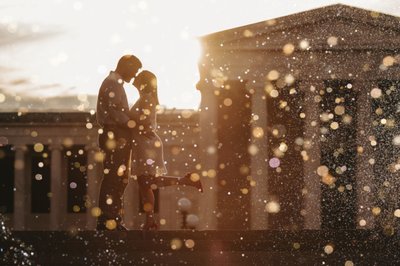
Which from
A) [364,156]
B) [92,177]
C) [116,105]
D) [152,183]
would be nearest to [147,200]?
[152,183]

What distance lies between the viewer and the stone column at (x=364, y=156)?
920 inches

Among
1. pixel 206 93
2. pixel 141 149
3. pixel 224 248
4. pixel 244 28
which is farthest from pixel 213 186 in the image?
pixel 224 248

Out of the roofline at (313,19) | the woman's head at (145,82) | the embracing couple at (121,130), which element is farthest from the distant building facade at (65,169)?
the woman's head at (145,82)

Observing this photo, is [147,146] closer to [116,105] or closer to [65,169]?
[116,105]

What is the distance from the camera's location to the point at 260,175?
23.7 metres

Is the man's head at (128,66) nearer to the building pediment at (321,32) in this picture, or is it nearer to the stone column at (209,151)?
the building pediment at (321,32)

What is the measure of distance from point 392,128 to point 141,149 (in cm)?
1757

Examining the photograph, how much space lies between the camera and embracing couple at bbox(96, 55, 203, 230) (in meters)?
7.57

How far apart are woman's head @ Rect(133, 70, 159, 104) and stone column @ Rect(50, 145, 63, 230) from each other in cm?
2559

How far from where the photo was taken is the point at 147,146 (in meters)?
8.01

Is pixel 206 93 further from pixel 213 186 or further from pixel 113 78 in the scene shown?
pixel 113 78

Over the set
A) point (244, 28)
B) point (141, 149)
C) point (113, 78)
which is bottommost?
point (141, 149)

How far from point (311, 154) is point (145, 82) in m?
16.4

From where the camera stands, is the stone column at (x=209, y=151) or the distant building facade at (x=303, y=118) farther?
the stone column at (x=209, y=151)
